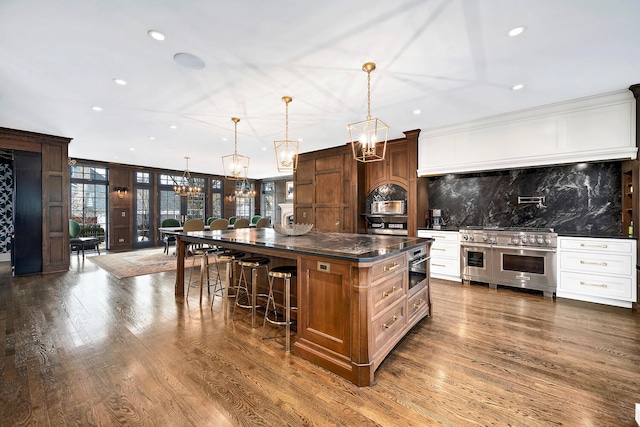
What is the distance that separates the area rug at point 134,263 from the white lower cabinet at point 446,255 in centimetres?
497

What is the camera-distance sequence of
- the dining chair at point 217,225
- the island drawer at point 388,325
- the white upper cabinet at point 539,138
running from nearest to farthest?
the island drawer at point 388,325 → the white upper cabinet at point 539,138 → the dining chair at point 217,225

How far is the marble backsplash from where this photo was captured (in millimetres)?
3812

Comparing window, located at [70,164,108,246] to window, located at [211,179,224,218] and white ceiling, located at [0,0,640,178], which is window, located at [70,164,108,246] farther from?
white ceiling, located at [0,0,640,178]

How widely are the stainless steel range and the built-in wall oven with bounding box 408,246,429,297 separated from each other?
179 centimetres

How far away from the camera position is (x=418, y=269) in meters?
2.91

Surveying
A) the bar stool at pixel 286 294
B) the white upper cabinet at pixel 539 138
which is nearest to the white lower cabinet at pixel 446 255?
the white upper cabinet at pixel 539 138

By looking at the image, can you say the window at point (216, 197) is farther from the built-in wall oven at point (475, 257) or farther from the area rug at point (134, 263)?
the built-in wall oven at point (475, 257)

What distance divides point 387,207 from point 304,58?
11.6 feet

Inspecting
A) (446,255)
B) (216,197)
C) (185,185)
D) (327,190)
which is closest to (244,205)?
(216,197)

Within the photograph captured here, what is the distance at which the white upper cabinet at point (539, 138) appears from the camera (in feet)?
11.3

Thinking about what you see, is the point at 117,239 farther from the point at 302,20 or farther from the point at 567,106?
the point at 567,106

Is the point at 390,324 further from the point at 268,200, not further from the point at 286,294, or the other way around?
the point at 268,200

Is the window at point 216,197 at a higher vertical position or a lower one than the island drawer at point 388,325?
higher

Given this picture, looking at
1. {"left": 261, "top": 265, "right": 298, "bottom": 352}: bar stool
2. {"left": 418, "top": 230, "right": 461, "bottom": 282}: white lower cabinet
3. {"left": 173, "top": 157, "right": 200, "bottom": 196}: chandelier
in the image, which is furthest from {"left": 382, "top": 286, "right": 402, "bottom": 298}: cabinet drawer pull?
{"left": 173, "top": 157, "right": 200, "bottom": 196}: chandelier
